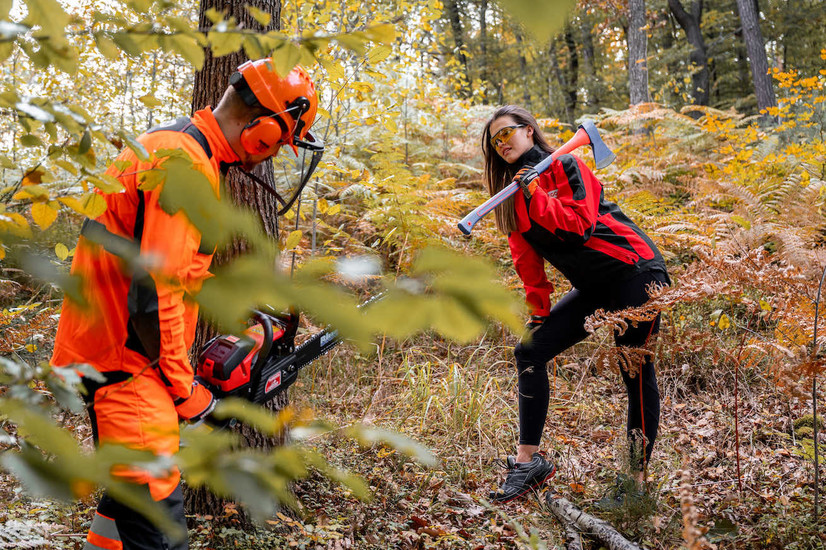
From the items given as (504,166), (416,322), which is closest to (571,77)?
(504,166)

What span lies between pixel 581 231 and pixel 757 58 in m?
12.6

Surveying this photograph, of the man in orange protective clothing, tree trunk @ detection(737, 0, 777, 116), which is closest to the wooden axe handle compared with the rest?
the man in orange protective clothing

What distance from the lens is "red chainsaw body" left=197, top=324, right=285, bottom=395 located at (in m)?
2.39

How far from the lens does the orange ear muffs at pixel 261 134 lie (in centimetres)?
224

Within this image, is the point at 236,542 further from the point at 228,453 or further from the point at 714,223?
the point at 714,223

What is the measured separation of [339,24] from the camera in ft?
17.5

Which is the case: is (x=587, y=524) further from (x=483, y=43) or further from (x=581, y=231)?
(x=483, y=43)

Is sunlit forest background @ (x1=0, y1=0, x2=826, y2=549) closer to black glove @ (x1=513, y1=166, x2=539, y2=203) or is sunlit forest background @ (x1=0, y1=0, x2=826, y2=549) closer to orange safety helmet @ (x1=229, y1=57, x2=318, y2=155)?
orange safety helmet @ (x1=229, y1=57, x2=318, y2=155)

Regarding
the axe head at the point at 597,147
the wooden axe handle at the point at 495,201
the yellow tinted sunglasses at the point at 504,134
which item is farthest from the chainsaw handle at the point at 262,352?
the axe head at the point at 597,147

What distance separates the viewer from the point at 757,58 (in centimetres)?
1295

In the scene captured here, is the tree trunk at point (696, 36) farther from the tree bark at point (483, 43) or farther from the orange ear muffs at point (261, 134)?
the orange ear muffs at point (261, 134)

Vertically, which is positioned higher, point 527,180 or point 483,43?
point 483,43

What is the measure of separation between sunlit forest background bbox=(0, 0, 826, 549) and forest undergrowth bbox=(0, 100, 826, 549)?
0.07 feet

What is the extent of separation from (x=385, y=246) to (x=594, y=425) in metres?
2.90
